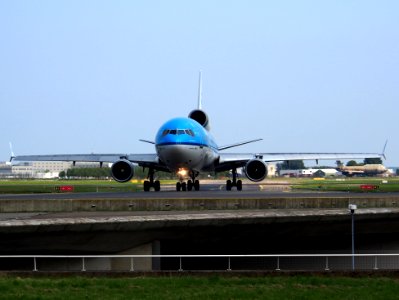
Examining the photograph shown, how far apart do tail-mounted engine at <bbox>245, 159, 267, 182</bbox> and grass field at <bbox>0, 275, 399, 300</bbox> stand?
128 feet

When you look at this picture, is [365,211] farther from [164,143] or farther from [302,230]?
[164,143]

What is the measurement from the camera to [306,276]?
2477cm

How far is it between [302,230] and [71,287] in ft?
56.5

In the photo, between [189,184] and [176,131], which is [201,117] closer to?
[189,184]

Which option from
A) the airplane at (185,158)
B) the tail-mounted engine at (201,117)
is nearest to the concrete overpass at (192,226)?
the airplane at (185,158)

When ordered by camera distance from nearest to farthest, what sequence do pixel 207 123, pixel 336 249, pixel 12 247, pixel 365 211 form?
pixel 12 247, pixel 365 211, pixel 336 249, pixel 207 123

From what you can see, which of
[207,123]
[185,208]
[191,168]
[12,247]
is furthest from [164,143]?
[12,247]

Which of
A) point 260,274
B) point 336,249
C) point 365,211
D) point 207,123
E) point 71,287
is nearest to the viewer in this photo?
point 71,287

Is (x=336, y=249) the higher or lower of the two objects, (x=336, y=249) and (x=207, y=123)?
the lower

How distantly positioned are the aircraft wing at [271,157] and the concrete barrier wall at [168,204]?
26.6m

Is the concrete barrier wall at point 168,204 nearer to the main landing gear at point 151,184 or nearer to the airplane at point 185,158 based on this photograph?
the airplane at point 185,158

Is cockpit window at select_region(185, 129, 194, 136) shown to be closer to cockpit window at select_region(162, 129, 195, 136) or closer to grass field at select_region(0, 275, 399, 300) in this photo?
cockpit window at select_region(162, 129, 195, 136)

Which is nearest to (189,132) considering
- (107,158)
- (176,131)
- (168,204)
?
(176,131)

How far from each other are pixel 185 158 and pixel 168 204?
21.5 m
